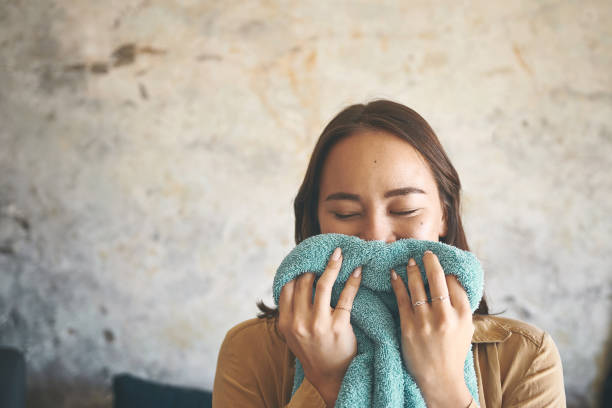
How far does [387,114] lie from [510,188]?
0.98 meters

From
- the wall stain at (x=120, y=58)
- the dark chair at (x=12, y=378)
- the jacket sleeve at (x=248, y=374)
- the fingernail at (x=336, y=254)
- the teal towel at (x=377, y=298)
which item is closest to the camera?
the teal towel at (x=377, y=298)

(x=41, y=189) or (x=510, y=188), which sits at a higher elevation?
(x=510, y=188)

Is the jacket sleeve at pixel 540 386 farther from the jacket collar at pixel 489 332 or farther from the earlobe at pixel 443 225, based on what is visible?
the earlobe at pixel 443 225

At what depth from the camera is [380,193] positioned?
3.12 ft

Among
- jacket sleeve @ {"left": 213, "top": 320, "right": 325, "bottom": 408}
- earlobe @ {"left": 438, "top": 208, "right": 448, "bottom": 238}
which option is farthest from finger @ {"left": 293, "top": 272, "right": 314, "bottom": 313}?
earlobe @ {"left": 438, "top": 208, "right": 448, "bottom": 238}

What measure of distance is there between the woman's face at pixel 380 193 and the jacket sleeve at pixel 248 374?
0.33 meters

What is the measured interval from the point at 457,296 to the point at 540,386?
1.05 feet

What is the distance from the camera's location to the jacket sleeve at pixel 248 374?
1.01 metres

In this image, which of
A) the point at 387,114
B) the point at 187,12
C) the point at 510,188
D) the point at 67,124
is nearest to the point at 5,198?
the point at 67,124

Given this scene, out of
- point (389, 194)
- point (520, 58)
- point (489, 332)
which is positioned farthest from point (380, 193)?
point (520, 58)

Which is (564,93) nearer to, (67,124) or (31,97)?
(67,124)

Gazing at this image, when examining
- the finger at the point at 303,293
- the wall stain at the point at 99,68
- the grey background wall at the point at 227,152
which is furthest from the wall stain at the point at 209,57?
the finger at the point at 303,293

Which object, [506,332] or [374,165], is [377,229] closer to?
[374,165]

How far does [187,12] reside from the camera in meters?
1.76
